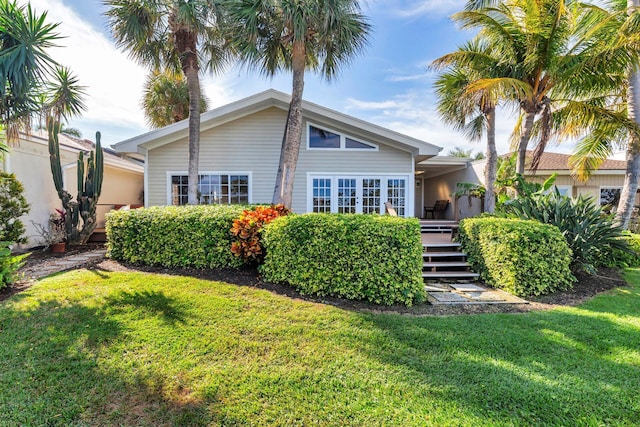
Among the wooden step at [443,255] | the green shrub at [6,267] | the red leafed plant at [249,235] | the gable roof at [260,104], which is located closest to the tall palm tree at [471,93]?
the gable roof at [260,104]

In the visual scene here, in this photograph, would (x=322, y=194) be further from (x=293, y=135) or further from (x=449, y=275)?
(x=449, y=275)

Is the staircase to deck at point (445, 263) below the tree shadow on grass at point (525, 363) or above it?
above

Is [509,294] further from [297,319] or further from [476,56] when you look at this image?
[476,56]

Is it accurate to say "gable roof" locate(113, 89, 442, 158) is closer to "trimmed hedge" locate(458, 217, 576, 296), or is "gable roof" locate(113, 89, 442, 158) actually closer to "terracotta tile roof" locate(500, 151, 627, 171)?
"trimmed hedge" locate(458, 217, 576, 296)

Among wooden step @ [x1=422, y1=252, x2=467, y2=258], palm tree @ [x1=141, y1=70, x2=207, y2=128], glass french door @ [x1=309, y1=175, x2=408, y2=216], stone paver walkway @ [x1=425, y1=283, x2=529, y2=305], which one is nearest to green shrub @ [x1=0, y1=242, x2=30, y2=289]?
stone paver walkway @ [x1=425, y1=283, x2=529, y2=305]

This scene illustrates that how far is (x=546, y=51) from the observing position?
7.77 metres

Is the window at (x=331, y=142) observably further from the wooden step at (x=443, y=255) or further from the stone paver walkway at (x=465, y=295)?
the stone paver walkway at (x=465, y=295)

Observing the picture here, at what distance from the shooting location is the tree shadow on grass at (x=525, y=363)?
2465mm

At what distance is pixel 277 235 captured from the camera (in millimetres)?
5219

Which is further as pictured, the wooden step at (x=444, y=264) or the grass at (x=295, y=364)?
the wooden step at (x=444, y=264)

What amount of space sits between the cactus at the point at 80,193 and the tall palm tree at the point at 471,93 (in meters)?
11.2

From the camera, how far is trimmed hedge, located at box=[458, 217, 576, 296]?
5.34 metres

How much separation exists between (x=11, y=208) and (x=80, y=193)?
164 cm

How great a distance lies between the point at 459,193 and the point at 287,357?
10216 millimetres
